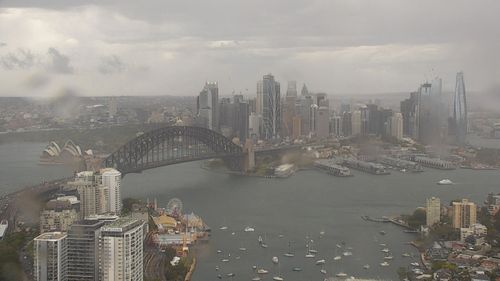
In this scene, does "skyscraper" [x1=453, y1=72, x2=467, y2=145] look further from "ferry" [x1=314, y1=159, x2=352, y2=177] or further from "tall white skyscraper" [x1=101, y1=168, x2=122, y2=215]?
"tall white skyscraper" [x1=101, y1=168, x2=122, y2=215]

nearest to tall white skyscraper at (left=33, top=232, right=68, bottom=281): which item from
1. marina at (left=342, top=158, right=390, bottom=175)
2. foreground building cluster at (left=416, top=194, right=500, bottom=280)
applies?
foreground building cluster at (left=416, top=194, right=500, bottom=280)

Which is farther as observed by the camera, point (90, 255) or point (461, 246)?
point (461, 246)

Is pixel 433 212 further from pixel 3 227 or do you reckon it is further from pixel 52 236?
pixel 3 227

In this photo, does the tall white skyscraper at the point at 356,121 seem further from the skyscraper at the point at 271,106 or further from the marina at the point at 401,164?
the marina at the point at 401,164

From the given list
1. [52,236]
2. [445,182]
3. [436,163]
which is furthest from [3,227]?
[436,163]

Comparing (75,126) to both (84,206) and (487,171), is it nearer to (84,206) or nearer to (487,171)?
(84,206)

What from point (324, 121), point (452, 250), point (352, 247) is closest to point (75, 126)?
point (352, 247)
